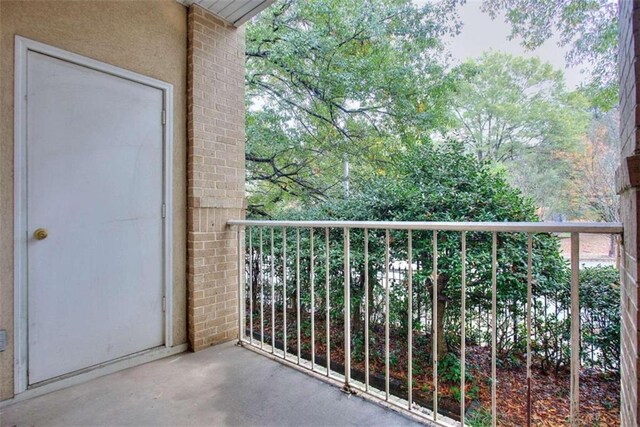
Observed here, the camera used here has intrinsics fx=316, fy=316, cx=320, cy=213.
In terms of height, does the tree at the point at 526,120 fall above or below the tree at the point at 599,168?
above

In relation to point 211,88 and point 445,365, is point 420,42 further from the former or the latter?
point 445,365

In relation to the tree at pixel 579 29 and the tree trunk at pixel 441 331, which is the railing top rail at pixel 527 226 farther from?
the tree at pixel 579 29

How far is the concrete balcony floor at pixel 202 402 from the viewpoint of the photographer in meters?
1.62

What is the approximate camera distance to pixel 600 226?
3.82 feet

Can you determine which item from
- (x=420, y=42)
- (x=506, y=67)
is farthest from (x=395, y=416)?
(x=506, y=67)

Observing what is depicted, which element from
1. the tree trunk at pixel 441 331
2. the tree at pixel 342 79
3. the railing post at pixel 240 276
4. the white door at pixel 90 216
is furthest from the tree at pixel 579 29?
the white door at pixel 90 216

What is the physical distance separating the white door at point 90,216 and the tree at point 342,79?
107 inches

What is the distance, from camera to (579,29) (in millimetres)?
4172

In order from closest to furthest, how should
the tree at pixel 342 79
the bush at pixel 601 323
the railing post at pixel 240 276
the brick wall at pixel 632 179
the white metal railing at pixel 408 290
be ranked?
the brick wall at pixel 632 179 → the white metal railing at pixel 408 290 → the railing post at pixel 240 276 → the bush at pixel 601 323 → the tree at pixel 342 79

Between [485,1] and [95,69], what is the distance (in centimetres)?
521

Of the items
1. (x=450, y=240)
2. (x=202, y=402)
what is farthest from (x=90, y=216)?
(x=450, y=240)

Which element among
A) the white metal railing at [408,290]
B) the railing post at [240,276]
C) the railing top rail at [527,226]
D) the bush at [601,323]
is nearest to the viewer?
the railing top rail at [527,226]

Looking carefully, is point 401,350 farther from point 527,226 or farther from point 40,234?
point 40,234

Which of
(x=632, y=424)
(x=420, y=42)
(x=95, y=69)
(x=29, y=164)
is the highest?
(x=420, y=42)
